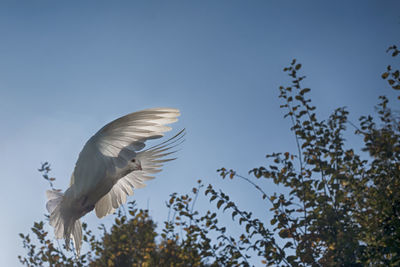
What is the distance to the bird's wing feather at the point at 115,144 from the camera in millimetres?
3314

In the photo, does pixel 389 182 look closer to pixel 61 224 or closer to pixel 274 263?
pixel 274 263

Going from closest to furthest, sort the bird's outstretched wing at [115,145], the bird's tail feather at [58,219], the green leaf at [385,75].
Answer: the bird's outstretched wing at [115,145], the green leaf at [385,75], the bird's tail feather at [58,219]

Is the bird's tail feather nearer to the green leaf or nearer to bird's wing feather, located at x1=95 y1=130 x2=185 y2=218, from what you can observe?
bird's wing feather, located at x1=95 y1=130 x2=185 y2=218

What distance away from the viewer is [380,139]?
12.8 feet

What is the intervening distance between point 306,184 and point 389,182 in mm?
795

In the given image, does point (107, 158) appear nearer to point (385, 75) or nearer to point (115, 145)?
point (115, 145)

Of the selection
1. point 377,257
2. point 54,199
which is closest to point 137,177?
point 54,199

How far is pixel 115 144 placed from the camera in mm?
3449

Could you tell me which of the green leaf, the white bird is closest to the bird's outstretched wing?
the white bird

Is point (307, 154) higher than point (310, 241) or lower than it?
higher

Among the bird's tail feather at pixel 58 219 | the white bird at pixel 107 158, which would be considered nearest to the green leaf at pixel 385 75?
the white bird at pixel 107 158

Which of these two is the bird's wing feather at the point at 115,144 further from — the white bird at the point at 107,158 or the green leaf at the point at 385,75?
the green leaf at the point at 385,75

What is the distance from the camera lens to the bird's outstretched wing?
3.31 meters

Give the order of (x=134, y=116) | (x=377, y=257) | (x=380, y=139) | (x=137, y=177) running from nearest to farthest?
(x=377, y=257) < (x=134, y=116) < (x=380, y=139) < (x=137, y=177)
